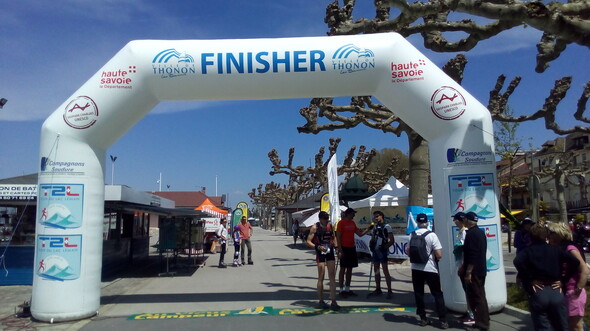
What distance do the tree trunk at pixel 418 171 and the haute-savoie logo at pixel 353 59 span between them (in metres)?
6.81

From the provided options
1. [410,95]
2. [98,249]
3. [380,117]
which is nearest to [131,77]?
[98,249]

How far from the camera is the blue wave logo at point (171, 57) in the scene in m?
7.45

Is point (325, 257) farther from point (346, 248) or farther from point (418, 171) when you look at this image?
point (418, 171)

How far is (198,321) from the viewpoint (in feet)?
22.9

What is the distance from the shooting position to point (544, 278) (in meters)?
4.73

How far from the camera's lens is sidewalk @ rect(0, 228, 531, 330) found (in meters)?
6.83

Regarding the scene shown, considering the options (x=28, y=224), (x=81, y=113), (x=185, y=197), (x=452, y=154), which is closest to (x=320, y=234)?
(x=452, y=154)

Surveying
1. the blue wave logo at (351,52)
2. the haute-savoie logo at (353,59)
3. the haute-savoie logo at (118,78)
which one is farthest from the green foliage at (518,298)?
the haute-savoie logo at (118,78)

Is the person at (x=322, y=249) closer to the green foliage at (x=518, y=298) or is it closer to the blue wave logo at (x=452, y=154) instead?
the blue wave logo at (x=452, y=154)

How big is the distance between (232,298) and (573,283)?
239 inches

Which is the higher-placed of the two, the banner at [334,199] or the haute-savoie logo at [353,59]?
the haute-savoie logo at [353,59]

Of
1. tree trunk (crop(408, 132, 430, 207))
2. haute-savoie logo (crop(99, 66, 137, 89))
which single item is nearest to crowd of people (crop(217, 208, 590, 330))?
haute-savoie logo (crop(99, 66, 137, 89))

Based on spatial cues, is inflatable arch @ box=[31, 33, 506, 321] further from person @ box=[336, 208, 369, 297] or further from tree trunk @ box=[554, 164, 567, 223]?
tree trunk @ box=[554, 164, 567, 223]

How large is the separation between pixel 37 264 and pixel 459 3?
7.52 m
